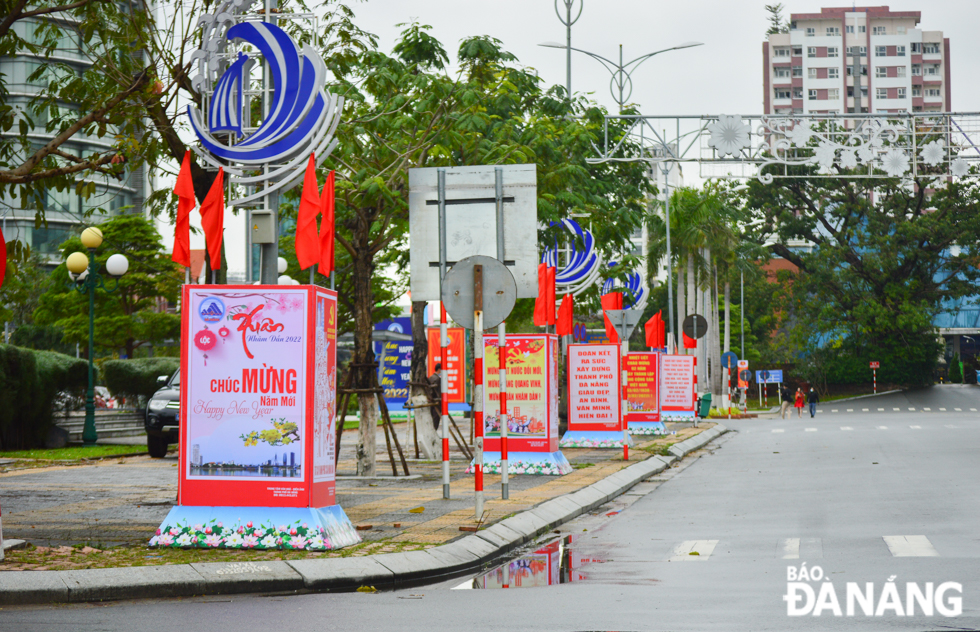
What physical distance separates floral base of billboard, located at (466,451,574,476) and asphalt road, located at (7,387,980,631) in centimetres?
155

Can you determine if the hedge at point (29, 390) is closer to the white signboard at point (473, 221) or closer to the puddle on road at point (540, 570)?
the white signboard at point (473, 221)

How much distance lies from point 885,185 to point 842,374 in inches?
641

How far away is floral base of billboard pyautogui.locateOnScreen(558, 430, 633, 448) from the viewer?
24.6 meters

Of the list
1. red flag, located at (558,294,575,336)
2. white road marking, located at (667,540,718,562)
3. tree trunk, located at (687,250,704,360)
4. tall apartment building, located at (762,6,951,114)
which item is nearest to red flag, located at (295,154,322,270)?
white road marking, located at (667,540,718,562)

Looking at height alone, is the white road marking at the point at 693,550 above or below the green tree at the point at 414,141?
below

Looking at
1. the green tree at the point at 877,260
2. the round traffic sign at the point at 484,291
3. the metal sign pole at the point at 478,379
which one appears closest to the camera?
the metal sign pole at the point at 478,379

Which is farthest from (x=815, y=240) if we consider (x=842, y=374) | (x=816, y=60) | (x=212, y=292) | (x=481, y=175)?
(x=212, y=292)

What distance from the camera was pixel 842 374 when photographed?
76.2 meters

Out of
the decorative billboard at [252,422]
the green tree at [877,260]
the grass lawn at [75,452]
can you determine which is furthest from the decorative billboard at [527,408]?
the green tree at [877,260]

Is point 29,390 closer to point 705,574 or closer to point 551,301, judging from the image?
point 551,301

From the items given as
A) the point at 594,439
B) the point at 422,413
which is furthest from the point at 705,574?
the point at 594,439

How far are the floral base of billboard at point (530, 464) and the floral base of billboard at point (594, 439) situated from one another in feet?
20.5

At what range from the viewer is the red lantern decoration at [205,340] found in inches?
401

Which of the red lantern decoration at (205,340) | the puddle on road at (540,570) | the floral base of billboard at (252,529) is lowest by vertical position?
the puddle on road at (540,570)
